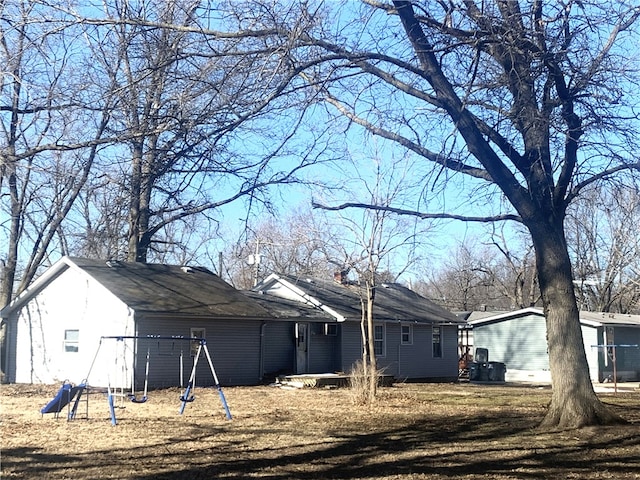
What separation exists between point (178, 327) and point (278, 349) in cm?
524

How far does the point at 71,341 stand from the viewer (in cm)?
2477

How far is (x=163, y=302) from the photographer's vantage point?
2386cm

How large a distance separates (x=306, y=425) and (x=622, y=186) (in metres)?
6.83

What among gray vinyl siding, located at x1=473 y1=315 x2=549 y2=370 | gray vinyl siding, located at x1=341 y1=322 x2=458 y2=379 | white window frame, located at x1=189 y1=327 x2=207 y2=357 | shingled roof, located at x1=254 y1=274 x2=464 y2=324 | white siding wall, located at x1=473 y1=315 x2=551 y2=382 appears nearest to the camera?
white window frame, located at x1=189 y1=327 x2=207 y2=357

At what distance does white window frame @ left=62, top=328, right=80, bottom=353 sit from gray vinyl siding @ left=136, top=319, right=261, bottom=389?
2847 millimetres

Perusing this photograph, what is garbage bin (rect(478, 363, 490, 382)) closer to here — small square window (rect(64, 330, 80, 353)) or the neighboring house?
the neighboring house

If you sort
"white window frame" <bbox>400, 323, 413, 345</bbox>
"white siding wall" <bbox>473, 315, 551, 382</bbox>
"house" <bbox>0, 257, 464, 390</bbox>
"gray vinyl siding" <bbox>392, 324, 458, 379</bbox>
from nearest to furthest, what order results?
"house" <bbox>0, 257, 464, 390</bbox>
"gray vinyl siding" <bbox>392, 324, 458, 379</bbox>
"white window frame" <bbox>400, 323, 413, 345</bbox>
"white siding wall" <bbox>473, 315, 551, 382</bbox>

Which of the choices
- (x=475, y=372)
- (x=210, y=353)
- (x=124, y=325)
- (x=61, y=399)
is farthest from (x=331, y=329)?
(x=61, y=399)

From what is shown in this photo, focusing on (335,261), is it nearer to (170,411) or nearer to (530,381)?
(170,411)

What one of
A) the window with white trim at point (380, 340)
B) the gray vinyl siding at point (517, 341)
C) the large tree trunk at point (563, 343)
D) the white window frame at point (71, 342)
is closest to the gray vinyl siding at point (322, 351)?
the window with white trim at point (380, 340)

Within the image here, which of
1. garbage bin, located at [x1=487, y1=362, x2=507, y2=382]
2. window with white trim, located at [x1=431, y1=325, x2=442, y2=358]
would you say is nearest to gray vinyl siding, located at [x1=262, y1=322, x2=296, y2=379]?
window with white trim, located at [x1=431, y1=325, x2=442, y2=358]

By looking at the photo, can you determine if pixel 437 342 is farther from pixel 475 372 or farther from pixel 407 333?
pixel 475 372

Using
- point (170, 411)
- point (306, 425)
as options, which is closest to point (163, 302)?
point (170, 411)

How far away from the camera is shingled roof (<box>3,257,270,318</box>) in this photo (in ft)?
77.3
